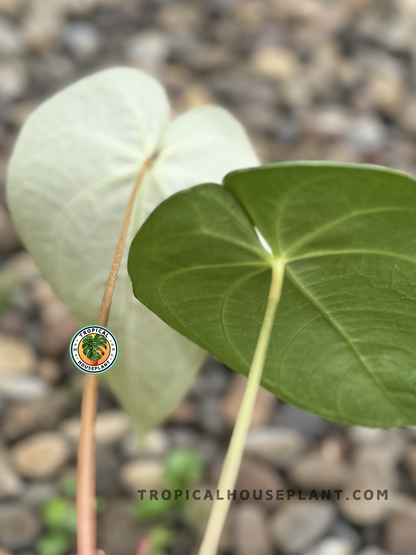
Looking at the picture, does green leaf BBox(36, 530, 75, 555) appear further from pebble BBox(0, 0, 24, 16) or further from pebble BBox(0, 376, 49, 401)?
pebble BBox(0, 0, 24, 16)

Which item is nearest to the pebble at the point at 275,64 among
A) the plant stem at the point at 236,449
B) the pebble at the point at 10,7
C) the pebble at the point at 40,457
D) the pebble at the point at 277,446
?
the pebble at the point at 10,7

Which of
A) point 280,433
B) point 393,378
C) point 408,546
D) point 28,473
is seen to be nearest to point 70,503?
point 28,473

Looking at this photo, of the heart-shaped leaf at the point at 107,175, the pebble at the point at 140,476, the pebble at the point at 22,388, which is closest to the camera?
the heart-shaped leaf at the point at 107,175

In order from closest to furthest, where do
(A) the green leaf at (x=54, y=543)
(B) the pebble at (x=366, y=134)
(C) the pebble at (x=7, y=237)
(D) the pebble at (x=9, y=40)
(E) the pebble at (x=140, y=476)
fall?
(A) the green leaf at (x=54, y=543), (E) the pebble at (x=140, y=476), (C) the pebble at (x=7, y=237), (B) the pebble at (x=366, y=134), (D) the pebble at (x=9, y=40)

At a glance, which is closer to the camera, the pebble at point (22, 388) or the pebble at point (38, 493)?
the pebble at point (38, 493)

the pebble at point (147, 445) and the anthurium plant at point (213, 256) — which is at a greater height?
the pebble at point (147, 445)

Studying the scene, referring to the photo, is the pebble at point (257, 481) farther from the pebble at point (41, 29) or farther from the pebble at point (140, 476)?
the pebble at point (41, 29)

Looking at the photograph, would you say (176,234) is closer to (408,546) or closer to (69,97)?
(69,97)
